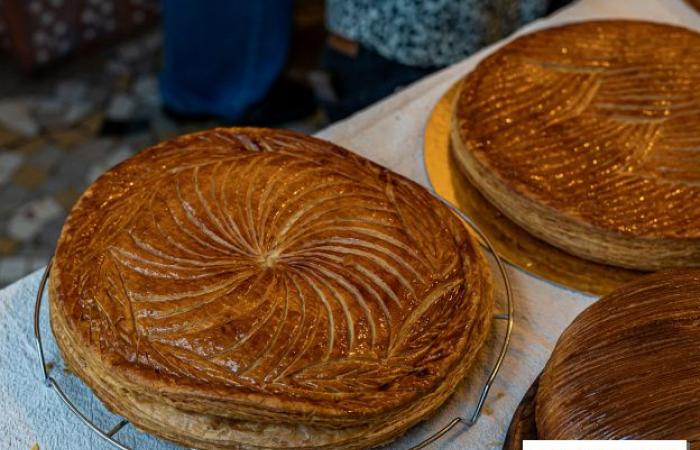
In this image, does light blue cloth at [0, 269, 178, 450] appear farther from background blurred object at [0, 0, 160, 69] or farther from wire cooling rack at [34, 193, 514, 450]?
background blurred object at [0, 0, 160, 69]

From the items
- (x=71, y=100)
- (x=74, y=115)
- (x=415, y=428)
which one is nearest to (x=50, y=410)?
(x=415, y=428)

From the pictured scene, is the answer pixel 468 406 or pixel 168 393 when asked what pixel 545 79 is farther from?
pixel 168 393

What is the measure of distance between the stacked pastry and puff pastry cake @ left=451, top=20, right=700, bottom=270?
1.02ft

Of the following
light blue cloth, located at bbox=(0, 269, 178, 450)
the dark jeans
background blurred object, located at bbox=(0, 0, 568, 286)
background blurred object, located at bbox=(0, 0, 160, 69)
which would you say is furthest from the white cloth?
background blurred object, located at bbox=(0, 0, 160, 69)

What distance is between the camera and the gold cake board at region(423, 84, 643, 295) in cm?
147

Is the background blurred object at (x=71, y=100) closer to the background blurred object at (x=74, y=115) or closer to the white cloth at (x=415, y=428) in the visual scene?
the background blurred object at (x=74, y=115)

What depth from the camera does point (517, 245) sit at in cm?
152

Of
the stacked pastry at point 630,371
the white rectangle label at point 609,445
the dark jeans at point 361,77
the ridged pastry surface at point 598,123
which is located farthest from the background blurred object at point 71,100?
the white rectangle label at point 609,445

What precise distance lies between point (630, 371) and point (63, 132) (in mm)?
2996

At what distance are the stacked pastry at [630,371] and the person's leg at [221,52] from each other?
2.40 meters

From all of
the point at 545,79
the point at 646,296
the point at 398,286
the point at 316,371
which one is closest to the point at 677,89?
the point at 545,79

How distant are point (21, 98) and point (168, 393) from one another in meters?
2.92

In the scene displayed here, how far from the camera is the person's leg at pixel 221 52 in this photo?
10.1 ft

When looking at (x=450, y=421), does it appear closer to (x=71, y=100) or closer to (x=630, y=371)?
(x=630, y=371)
